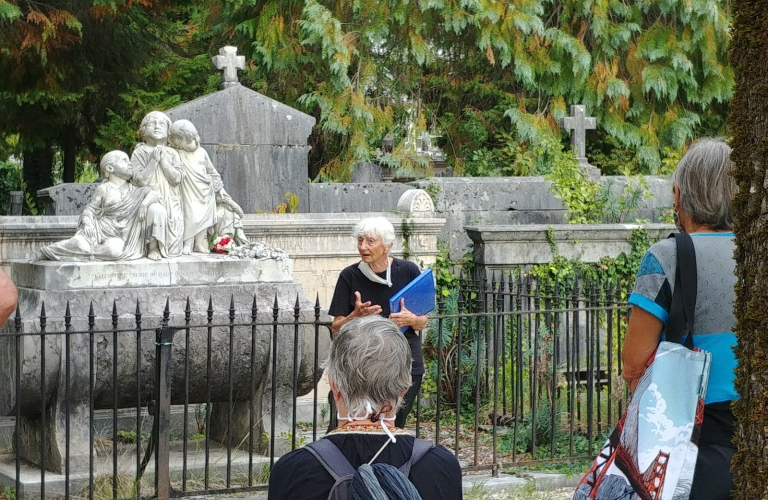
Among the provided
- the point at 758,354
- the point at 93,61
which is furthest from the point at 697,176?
the point at 93,61

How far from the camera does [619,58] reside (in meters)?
16.6

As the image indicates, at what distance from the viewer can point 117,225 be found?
6980 mm

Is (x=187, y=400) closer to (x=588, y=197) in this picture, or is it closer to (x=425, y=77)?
(x=588, y=197)

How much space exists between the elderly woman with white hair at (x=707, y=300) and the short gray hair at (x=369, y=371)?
2.41 feet

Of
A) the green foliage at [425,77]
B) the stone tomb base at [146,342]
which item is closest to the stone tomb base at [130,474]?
the stone tomb base at [146,342]

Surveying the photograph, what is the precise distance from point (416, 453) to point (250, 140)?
27.8 ft

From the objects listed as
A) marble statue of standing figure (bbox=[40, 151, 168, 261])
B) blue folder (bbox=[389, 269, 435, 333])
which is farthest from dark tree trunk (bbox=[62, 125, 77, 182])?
blue folder (bbox=[389, 269, 435, 333])

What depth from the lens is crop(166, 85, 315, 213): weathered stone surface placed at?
418 inches

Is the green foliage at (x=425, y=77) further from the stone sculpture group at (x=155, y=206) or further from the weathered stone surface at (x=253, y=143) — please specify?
the stone sculpture group at (x=155, y=206)

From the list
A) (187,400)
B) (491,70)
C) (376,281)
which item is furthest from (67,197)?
(491,70)

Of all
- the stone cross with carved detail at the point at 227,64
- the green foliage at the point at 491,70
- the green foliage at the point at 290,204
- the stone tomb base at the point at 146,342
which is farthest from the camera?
the green foliage at the point at 491,70

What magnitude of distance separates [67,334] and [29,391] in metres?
0.91

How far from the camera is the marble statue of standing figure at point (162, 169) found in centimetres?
720

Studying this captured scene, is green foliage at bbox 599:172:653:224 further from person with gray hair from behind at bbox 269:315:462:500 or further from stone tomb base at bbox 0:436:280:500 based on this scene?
person with gray hair from behind at bbox 269:315:462:500
